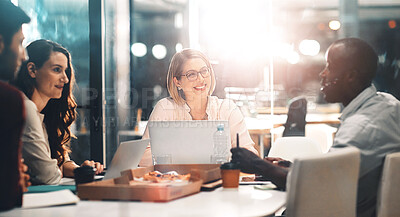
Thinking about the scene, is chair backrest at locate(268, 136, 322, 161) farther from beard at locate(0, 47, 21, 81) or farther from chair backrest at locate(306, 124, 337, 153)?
chair backrest at locate(306, 124, 337, 153)

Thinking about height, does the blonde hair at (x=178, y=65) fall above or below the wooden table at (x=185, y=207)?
above

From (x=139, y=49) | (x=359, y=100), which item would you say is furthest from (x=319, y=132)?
(x=359, y=100)

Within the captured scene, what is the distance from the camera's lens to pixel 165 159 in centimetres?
237

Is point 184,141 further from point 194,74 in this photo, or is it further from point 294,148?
point 194,74

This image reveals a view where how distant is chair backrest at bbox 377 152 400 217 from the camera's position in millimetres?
2027

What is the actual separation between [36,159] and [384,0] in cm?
532

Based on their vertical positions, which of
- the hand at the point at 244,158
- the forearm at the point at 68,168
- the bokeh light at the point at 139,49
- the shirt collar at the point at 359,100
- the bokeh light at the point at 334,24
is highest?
the bokeh light at the point at 334,24

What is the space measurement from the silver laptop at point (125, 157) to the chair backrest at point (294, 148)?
1.16 m

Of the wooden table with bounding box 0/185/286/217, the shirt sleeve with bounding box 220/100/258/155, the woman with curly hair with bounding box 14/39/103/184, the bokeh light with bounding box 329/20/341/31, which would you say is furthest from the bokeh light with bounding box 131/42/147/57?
the wooden table with bounding box 0/185/286/217

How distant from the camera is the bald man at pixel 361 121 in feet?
6.73

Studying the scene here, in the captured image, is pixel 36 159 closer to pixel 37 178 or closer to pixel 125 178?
pixel 37 178

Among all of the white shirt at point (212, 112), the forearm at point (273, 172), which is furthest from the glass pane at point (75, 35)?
the forearm at point (273, 172)

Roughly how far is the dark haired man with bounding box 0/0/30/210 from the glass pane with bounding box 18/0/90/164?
169 centimetres

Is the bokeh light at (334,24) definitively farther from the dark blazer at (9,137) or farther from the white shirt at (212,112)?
the dark blazer at (9,137)
